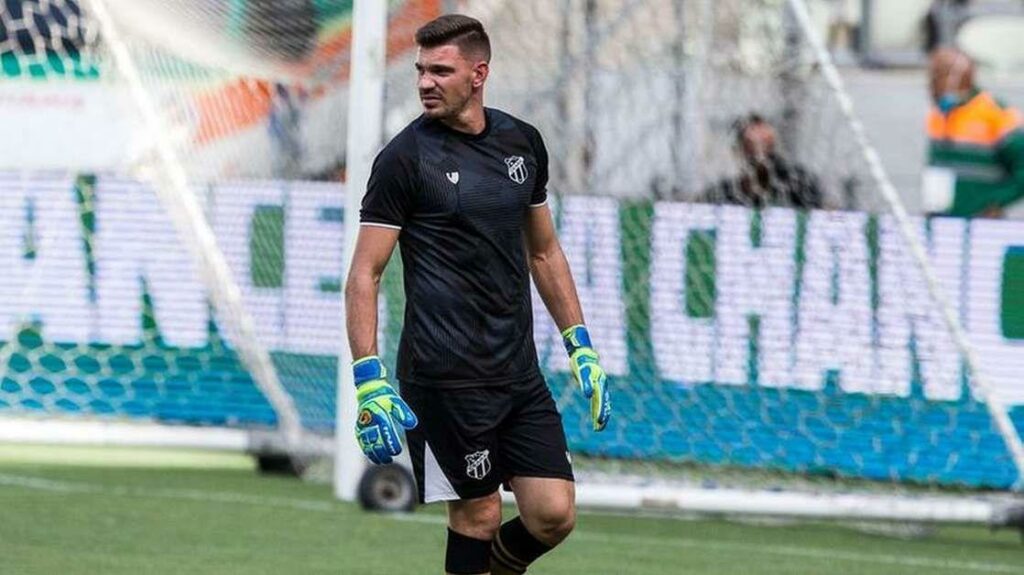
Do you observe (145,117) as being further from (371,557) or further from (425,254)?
(425,254)

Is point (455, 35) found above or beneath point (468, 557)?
above

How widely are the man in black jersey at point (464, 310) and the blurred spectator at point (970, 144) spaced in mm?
5402

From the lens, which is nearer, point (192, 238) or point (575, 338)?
point (575, 338)

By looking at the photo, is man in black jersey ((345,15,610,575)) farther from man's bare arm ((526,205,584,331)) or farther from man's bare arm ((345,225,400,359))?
man's bare arm ((526,205,584,331))

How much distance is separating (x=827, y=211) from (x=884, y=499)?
1655mm

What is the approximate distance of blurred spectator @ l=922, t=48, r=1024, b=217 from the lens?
12430mm

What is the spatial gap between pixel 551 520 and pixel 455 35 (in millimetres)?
1499

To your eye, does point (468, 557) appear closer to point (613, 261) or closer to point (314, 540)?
point (314, 540)

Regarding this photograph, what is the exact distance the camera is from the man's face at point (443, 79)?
722cm

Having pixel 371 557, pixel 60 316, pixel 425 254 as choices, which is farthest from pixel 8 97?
pixel 425 254

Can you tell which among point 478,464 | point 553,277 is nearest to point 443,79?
point 553,277

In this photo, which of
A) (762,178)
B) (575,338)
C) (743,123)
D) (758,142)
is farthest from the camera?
(762,178)

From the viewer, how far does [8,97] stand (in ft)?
46.3

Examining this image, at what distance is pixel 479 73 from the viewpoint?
735 cm
